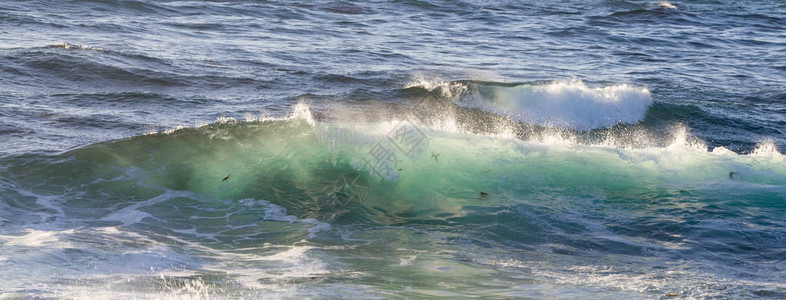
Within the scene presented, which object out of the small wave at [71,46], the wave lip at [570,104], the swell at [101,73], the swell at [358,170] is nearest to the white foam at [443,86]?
the wave lip at [570,104]

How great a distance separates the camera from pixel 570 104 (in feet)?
40.9

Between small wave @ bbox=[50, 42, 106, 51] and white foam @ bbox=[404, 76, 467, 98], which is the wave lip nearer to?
white foam @ bbox=[404, 76, 467, 98]

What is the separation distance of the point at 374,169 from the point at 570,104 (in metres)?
5.56

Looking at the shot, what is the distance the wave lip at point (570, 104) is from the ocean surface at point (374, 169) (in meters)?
0.04

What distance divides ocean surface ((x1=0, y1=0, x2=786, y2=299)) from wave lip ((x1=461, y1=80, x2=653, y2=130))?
0.14ft

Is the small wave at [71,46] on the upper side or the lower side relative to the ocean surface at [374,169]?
upper

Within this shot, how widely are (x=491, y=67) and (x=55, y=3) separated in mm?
11530

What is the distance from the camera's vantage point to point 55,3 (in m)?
19.1

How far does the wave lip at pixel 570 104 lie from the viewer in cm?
1217

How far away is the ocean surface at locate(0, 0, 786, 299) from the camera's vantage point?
502 centimetres

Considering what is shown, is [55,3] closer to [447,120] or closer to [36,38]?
[36,38]

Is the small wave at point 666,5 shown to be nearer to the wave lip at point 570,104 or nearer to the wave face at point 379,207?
the wave lip at point 570,104

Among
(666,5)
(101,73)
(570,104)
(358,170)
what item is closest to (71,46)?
(101,73)

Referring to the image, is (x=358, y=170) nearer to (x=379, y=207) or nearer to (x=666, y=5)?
(x=379, y=207)
